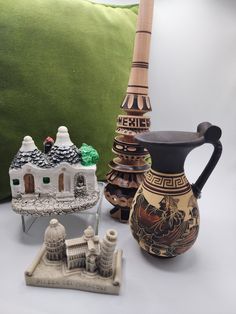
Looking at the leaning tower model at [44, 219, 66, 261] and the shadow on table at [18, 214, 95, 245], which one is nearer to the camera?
the leaning tower model at [44, 219, 66, 261]

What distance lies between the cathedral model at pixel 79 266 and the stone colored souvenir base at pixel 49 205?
→ 71 mm

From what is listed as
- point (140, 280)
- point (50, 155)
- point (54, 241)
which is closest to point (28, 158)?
point (50, 155)

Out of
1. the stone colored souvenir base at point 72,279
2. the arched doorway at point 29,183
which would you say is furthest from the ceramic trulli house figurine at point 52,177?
the stone colored souvenir base at point 72,279

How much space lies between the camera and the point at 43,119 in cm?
63

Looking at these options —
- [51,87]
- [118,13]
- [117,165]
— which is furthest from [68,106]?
[118,13]

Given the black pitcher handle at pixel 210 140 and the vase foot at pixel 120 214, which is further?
the vase foot at pixel 120 214

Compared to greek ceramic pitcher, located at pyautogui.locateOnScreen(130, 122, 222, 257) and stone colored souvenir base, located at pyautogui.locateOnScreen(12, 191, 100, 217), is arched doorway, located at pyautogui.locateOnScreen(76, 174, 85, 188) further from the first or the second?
greek ceramic pitcher, located at pyautogui.locateOnScreen(130, 122, 222, 257)

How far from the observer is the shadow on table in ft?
1.75

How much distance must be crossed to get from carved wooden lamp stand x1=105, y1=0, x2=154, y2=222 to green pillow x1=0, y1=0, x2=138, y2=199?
0.42 ft

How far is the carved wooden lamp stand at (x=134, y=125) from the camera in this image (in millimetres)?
549

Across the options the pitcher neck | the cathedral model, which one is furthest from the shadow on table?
the pitcher neck

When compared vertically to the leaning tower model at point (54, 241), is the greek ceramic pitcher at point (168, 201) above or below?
above

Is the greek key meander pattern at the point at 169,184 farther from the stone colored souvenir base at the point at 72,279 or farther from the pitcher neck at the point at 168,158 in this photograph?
the stone colored souvenir base at the point at 72,279

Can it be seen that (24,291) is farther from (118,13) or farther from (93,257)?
(118,13)
